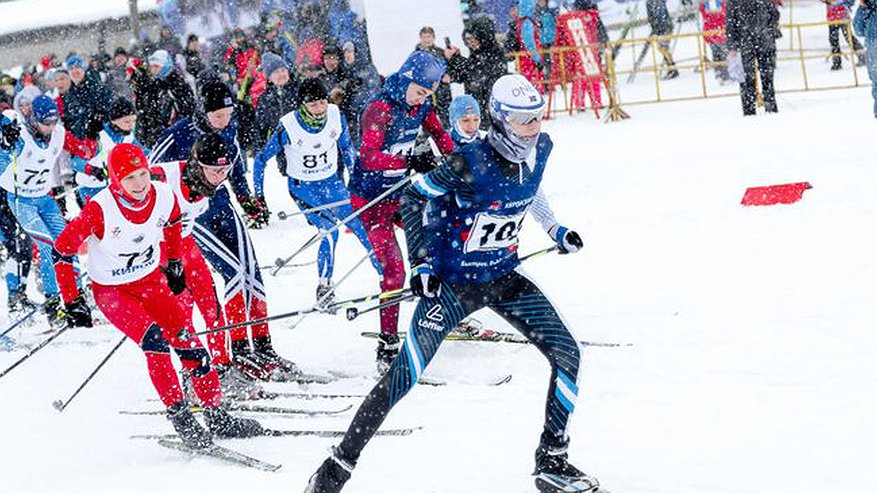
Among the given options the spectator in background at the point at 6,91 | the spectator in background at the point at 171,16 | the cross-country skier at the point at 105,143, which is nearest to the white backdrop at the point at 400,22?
the spectator in background at the point at 6,91

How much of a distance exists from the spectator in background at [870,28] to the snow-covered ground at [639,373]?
3.23 ft

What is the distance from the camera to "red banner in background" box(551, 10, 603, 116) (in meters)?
17.3

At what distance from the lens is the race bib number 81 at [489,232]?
4781mm

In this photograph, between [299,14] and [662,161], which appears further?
[299,14]

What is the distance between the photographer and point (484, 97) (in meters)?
15.2

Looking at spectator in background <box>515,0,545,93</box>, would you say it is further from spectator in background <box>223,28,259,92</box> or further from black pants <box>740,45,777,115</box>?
spectator in background <box>223,28,259,92</box>

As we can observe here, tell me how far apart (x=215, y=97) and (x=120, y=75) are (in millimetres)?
12520

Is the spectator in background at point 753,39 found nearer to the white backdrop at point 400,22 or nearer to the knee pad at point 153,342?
the white backdrop at point 400,22

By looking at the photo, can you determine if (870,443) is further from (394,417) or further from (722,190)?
(722,190)

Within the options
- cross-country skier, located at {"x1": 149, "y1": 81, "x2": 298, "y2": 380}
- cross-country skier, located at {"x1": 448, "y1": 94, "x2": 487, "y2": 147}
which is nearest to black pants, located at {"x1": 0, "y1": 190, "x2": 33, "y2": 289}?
cross-country skier, located at {"x1": 149, "y1": 81, "x2": 298, "y2": 380}

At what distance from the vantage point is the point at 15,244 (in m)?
10.3

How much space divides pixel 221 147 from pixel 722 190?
19.9 feet

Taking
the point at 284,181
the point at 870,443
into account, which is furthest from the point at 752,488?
the point at 284,181

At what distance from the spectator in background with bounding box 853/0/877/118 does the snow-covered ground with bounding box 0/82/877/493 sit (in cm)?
98
